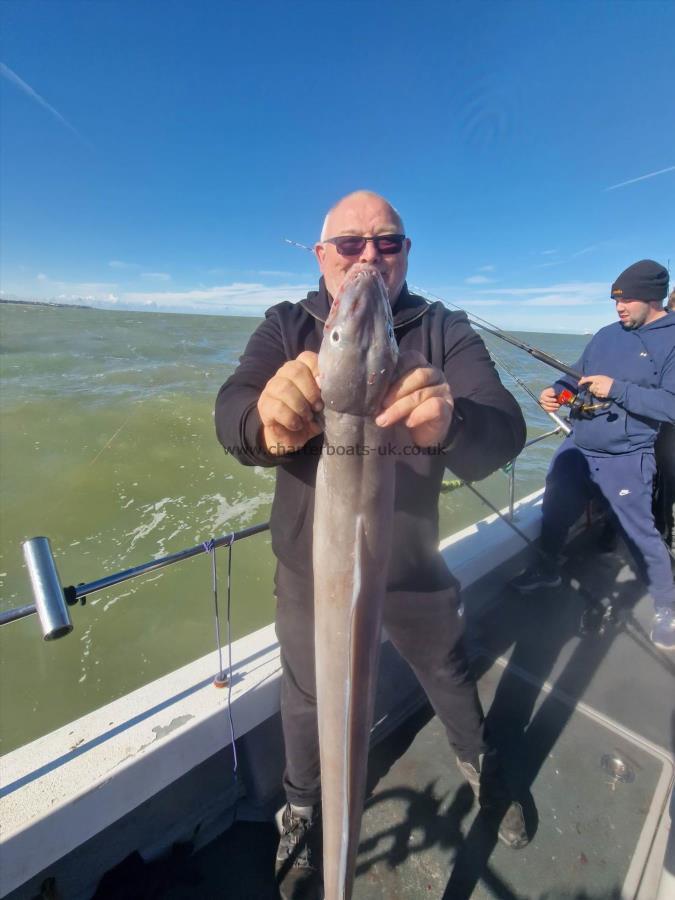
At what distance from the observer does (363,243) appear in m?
2.09

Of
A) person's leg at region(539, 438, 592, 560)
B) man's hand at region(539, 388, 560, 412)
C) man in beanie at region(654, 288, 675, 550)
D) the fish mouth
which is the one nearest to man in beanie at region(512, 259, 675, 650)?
person's leg at region(539, 438, 592, 560)

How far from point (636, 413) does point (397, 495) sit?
2.87m

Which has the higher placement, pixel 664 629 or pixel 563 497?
pixel 563 497

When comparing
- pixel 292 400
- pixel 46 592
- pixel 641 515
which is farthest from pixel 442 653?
pixel 641 515

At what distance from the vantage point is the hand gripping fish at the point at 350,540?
146 centimetres

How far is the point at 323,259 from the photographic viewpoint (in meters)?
2.29

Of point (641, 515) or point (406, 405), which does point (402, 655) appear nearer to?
point (406, 405)

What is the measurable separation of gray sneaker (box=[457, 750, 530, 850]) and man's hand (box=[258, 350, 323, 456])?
2.23 m

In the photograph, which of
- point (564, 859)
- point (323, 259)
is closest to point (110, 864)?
point (564, 859)

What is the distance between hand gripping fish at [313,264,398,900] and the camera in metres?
1.46

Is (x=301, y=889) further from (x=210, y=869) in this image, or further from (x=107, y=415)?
(x=107, y=415)

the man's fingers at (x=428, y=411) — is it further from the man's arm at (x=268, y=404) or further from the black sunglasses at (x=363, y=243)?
the black sunglasses at (x=363, y=243)

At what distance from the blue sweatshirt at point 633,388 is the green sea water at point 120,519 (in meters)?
3.17

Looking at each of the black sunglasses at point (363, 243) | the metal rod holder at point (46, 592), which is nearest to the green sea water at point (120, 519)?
the black sunglasses at point (363, 243)
